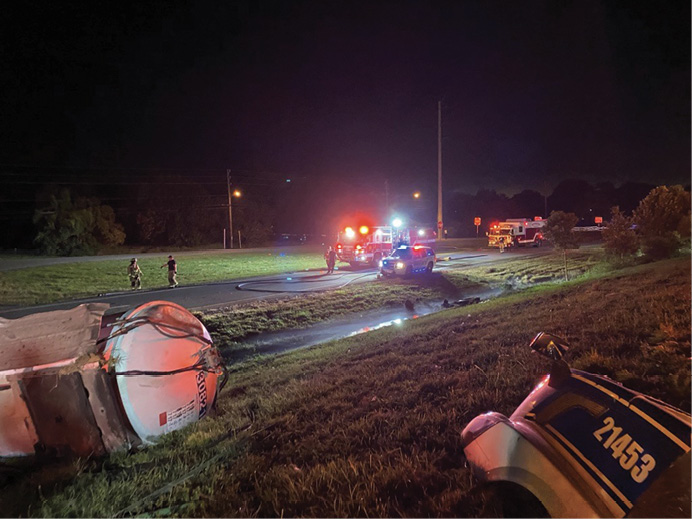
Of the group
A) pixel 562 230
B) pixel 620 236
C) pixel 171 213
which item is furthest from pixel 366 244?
pixel 171 213

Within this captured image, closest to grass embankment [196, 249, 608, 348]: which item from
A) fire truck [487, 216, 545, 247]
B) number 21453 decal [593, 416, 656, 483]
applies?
number 21453 decal [593, 416, 656, 483]

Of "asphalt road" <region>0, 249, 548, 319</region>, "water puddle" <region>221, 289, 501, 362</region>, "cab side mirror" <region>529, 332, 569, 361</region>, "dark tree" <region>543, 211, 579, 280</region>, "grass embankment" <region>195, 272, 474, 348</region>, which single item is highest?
"dark tree" <region>543, 211, 579, 280</region>

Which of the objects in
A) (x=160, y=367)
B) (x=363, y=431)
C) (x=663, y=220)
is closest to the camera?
(x=363, y=431)

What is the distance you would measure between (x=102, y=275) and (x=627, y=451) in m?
26.7

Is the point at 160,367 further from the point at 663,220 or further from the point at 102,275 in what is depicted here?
the point at 102,275

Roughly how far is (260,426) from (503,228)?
39754 millimetres

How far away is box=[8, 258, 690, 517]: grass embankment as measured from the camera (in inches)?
125

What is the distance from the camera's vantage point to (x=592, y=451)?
2.36 m

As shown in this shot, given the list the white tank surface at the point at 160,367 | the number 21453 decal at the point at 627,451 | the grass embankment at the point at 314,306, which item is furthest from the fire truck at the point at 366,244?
the number 21453 decal at the point at 627,451

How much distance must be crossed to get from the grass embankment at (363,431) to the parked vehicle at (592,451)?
533 mm

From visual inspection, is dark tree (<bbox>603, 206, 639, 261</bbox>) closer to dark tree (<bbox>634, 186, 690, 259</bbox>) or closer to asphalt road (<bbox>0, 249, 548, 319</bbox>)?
dark tree (<bbox>634, 186, 690, 259</bbox>)

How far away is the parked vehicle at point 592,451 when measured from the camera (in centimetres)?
216

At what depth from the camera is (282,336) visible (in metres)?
12.4

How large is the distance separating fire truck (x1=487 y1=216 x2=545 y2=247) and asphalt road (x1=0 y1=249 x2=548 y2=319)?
21037mm
